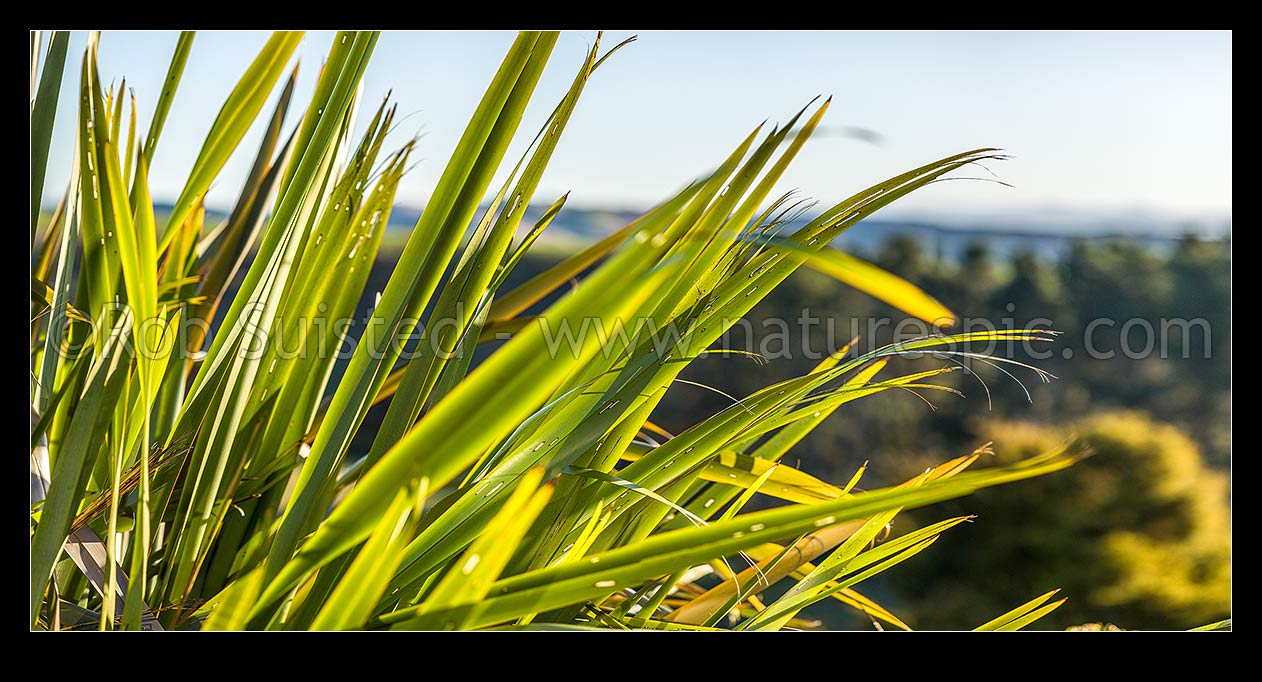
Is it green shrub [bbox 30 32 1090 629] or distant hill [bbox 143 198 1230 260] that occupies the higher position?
distant hill [bbox 143 198 1230 260]

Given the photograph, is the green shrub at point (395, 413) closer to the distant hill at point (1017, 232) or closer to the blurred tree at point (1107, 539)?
the blurred tree at point (1107, 539)

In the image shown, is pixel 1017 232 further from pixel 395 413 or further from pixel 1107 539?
pixel 395 413

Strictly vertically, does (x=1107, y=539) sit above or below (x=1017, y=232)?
below

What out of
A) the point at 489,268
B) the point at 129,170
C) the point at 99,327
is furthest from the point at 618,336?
the point at 129,170

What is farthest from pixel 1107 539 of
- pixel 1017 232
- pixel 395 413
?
pixel 395 413

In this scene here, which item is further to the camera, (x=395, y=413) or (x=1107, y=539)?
(x=1107, y=539)

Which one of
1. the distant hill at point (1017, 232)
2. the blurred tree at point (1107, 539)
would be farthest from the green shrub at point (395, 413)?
the distant hill at point (1017, 232)

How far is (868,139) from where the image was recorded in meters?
0.30

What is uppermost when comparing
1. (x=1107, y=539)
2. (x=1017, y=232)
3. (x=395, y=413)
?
(x=1017, y=232)

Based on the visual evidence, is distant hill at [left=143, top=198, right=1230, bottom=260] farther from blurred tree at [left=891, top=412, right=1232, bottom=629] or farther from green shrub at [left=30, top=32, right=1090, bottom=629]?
green shrub at [left=30, top=32, right=1090, bottom=629]

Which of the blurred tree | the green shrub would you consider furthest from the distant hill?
the green shrub

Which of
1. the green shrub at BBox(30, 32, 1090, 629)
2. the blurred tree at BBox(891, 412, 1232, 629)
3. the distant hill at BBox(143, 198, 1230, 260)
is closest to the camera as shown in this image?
the green shrub at BBox(30, 32, 1090, 629)

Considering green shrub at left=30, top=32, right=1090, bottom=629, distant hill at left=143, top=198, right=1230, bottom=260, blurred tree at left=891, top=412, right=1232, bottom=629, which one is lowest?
blurred tree at left=891, top=412, right=1232, bottom=629
